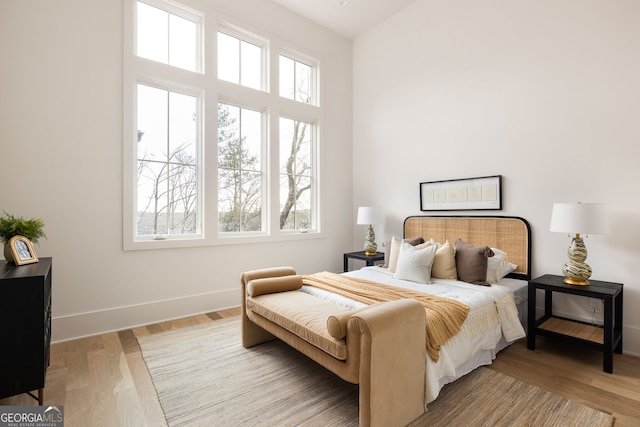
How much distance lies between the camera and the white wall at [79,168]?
2557 millimetres

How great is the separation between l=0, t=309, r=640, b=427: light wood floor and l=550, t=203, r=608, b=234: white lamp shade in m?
1.01

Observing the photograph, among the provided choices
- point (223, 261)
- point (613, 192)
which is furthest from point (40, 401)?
point (613, 192)

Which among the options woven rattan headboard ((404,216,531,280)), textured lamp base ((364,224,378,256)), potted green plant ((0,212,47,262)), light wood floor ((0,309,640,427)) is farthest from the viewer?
textured lamp base ((364,224,378,256))

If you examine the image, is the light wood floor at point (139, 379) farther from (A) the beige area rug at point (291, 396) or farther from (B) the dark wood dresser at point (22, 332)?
(B) the dark wood dresser at point (22, 332)

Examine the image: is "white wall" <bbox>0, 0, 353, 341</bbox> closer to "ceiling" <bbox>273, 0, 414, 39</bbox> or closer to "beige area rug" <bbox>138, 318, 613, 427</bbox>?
"beige area rug" <bbox>138, 318, 613, 427</bbox>

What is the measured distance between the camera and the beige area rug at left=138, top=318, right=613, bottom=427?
5.61 feet

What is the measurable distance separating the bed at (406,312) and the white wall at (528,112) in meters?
0.35

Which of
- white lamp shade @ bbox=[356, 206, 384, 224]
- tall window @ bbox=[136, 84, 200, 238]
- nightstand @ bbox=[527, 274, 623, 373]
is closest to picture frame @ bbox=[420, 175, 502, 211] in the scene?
white lamp shade @ bbox=[356, 206, 384, 224]

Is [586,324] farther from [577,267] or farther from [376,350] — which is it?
[376,350]

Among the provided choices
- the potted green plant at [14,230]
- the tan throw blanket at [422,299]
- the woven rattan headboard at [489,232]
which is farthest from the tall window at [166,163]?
the woven rattan headboard at [489,232]

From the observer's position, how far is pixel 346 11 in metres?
4.19

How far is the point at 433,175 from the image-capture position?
379 centimetres

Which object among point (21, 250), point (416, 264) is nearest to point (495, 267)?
point (416, 264)

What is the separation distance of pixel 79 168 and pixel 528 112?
425 cm
